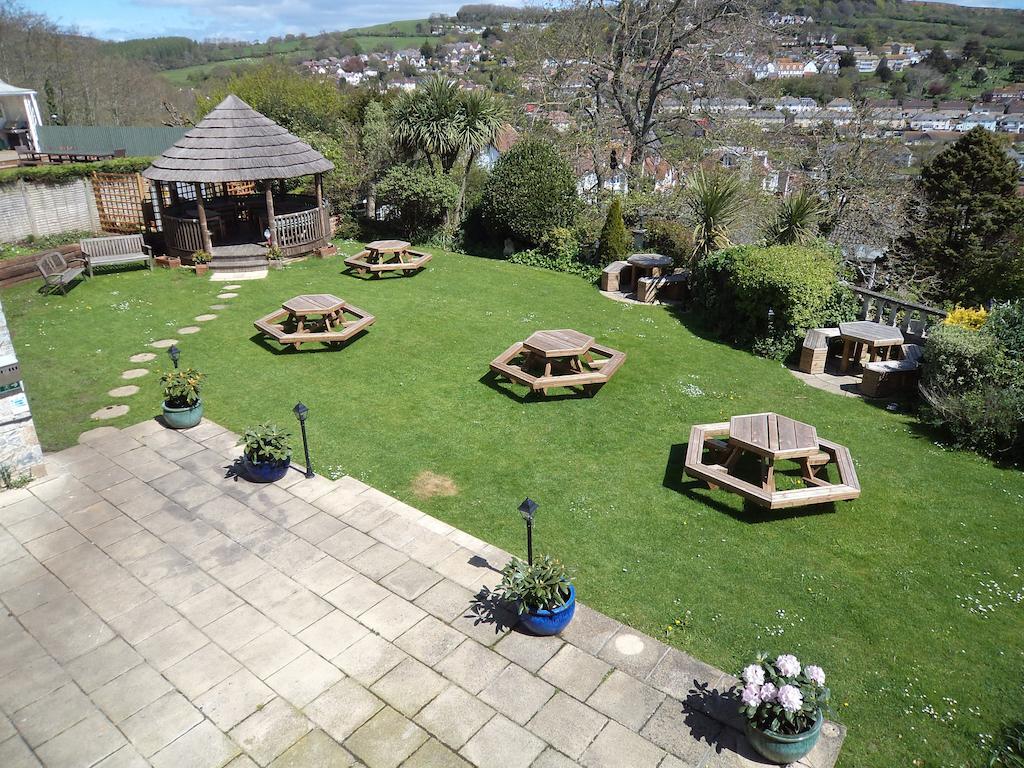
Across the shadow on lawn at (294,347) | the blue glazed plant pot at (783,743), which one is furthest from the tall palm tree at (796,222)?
the blue glazed plant pot at (783,743)

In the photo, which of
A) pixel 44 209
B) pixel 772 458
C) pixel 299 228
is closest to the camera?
pixel 772 458

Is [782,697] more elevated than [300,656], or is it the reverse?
[782,697]

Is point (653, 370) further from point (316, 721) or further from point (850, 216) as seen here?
point (850, 216)

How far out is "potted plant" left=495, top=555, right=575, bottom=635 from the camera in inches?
220

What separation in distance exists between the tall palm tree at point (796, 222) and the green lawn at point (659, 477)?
108 inches

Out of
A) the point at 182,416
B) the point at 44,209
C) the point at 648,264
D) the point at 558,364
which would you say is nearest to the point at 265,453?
the point at 182,416

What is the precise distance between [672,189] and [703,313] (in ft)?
21.5

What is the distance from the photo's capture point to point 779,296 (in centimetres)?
1195

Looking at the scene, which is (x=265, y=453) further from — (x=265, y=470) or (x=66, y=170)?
(x=66, y=170)

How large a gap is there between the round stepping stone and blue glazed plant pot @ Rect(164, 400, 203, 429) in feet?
3.27

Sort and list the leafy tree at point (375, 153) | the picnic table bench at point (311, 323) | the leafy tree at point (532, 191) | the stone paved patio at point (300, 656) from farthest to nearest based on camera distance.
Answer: the leafy tree at point (375, 153)
the leafy tree at point (532, 191)
the picnic table bench at point (311, 323)
the stone paved patio at point (300, 656)

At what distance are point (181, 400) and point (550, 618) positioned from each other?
6435mm

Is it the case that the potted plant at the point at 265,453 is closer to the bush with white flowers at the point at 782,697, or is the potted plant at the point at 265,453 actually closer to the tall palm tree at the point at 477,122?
the bush with white flowers at the point at 782,697

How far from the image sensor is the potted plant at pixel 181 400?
30.0 ft
